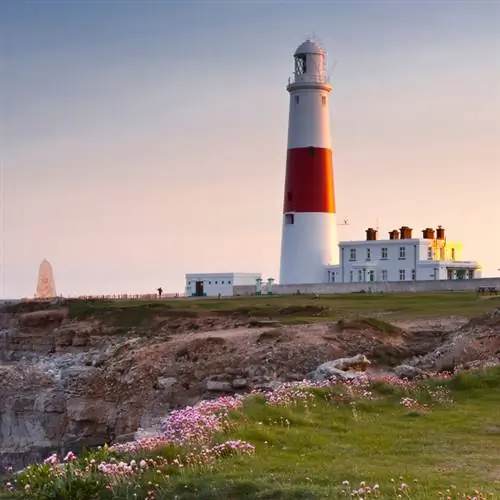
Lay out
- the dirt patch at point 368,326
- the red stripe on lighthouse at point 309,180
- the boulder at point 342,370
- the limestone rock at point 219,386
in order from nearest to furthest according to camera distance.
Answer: the boulder at point 342,370, the limestone rock at point 219,386, the dirt patch at point 368,326, the red stripe on lighthouse at point 309,180

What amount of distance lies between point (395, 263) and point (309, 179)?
1141 cm

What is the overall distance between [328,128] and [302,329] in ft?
119

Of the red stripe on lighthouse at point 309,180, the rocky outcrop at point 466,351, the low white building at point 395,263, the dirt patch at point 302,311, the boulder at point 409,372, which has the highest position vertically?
the red stripe on lighthouse at point 309,180

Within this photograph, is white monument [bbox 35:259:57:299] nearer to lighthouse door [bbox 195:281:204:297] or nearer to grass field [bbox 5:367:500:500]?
lighthouse door [bbox 195:281:204:297]

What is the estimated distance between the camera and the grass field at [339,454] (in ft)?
39.7

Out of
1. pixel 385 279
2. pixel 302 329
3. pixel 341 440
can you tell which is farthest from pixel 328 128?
pixel 341 440

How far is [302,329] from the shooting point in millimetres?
35344

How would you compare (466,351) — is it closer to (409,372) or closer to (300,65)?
(409,372)

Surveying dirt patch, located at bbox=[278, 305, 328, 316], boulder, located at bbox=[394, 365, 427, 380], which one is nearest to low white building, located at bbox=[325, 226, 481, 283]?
dirt patch, located at bbox=[278, 305, 328, 316]

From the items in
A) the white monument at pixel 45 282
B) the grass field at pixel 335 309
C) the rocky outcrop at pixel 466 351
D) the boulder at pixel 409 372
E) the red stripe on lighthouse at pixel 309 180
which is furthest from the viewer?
the white monument at pixel 45 282

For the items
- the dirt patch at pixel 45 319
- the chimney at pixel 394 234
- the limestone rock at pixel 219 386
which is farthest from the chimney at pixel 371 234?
the limestone rock at pixel 219 386

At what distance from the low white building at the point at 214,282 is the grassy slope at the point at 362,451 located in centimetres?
6473

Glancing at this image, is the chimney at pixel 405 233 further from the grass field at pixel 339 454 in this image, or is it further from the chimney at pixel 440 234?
the grass field at pixel 339 454

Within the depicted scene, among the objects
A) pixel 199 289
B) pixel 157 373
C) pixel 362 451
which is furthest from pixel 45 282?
pixel 362 451
